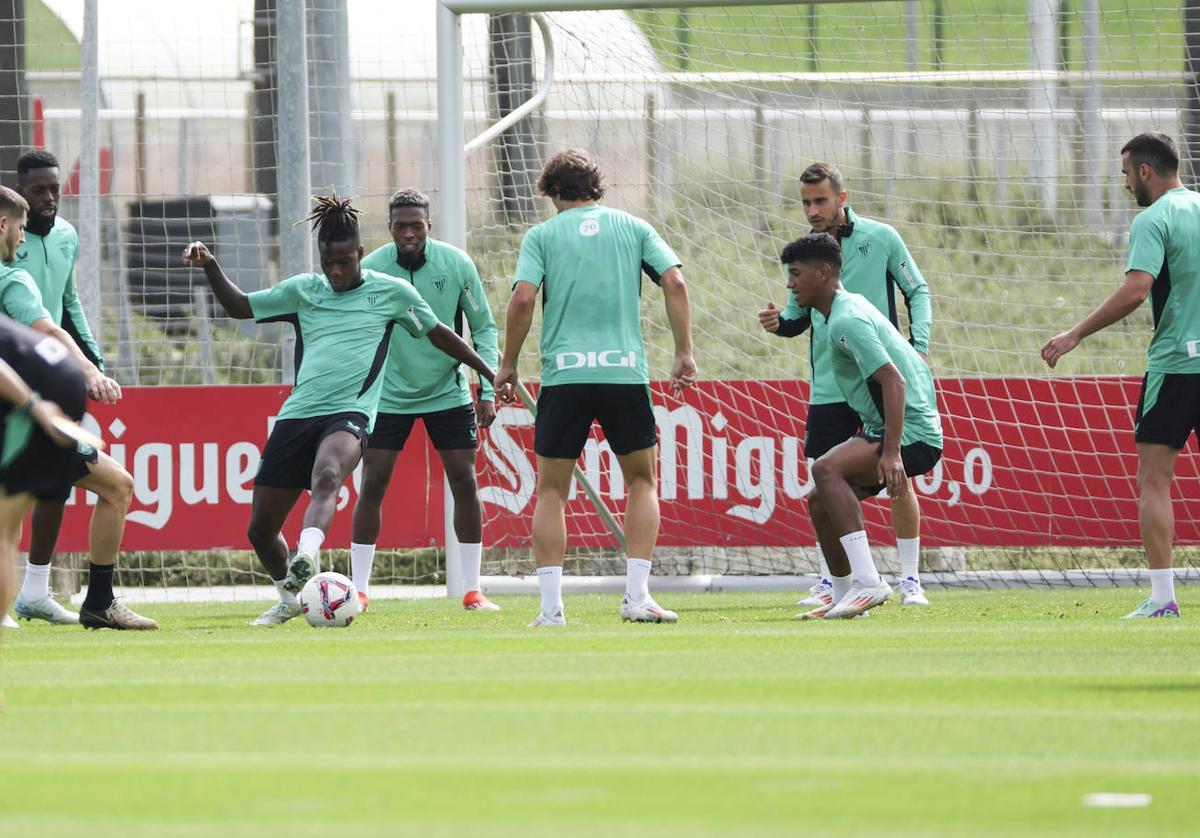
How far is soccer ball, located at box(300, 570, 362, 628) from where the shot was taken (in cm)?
871

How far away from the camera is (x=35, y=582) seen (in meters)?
9.53

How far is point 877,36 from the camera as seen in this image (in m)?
14.5

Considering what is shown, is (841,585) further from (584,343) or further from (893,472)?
(584,343)

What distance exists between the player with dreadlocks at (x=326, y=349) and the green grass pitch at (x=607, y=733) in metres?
1.11

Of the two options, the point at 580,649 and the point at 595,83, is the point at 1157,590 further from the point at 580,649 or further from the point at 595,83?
the point at 595,83

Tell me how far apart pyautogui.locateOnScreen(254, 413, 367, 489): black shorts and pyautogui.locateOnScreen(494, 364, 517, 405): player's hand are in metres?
0.82

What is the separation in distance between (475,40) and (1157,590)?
6.34 meters

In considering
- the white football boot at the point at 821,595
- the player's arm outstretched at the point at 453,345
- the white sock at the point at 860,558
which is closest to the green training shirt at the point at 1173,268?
the white sock at the point at 860,558

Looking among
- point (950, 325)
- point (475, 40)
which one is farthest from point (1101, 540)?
point (475, 40)

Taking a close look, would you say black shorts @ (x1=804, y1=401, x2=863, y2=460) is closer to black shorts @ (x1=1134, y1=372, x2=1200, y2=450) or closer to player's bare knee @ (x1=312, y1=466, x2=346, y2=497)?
black shorts @ (x1=1134, y1=372, x2=1200, y2=450)

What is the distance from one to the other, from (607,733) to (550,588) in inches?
143

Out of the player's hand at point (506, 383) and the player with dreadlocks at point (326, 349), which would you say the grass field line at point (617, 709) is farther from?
the player with dreadlocks at point (326, 349)

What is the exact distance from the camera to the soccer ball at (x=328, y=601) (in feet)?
28.6

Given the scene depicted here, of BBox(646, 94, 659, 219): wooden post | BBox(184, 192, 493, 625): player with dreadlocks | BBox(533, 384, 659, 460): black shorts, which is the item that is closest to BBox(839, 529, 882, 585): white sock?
→ BBox(533, 384, 659, 460): black shorts
